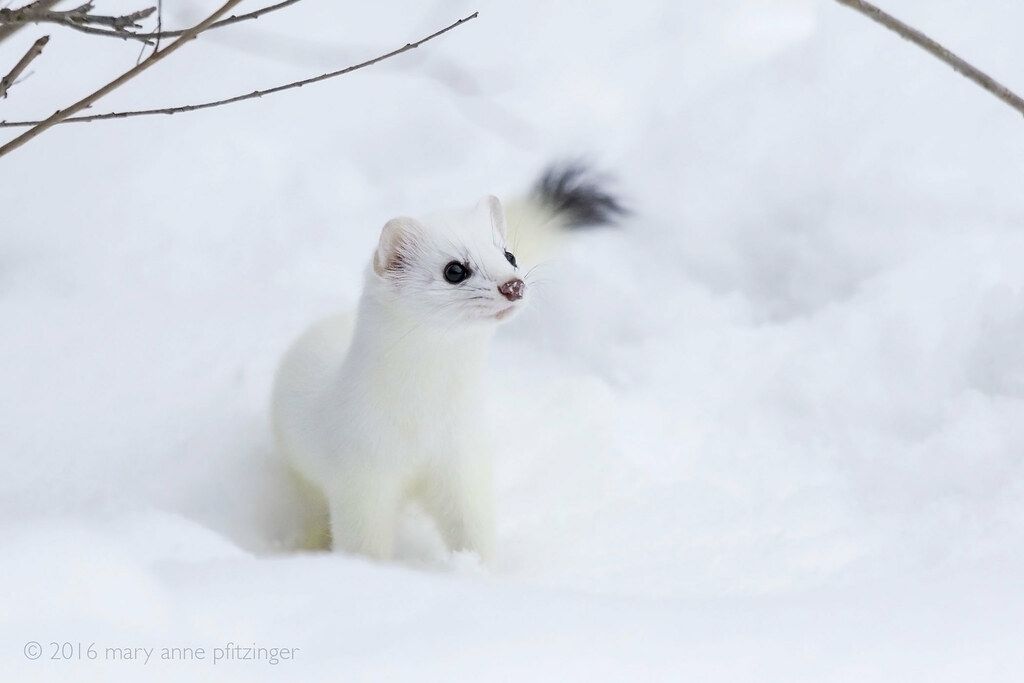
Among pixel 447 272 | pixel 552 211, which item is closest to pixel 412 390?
pixel 447 272

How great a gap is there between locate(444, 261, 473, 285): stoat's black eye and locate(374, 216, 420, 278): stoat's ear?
0.20 ft

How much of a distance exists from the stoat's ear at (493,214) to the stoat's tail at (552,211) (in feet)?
0.50

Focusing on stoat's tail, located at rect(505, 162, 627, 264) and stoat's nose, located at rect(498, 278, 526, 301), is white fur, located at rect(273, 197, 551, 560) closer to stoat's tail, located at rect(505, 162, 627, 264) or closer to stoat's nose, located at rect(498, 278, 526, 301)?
stoat's nose, located at rect(498, 278, 526, 301)

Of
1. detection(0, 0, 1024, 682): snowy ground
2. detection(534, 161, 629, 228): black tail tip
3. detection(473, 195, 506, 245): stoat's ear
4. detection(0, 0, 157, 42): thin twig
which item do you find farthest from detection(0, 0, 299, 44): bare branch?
detection(534, 161, 629, 228): black tail tip

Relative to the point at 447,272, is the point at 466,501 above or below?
below

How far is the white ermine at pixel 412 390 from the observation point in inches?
61.1

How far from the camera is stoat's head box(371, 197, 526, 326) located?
1.51m

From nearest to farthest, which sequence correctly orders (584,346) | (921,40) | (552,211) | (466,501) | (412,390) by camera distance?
(921,40)
(412,390)
(466,501)
(552,211)
(584,346)

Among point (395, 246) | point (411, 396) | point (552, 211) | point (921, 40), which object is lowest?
point (921, 40)

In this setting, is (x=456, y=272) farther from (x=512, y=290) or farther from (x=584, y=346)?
(x=584, y=346)

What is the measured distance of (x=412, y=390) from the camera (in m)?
1.61

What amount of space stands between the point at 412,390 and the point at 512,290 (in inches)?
9.0

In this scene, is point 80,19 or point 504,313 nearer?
point 80,19

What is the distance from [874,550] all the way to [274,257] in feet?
4.58
